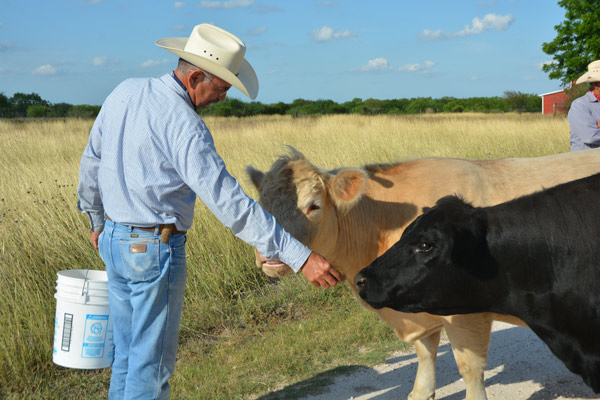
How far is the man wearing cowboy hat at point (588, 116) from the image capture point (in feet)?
20.2

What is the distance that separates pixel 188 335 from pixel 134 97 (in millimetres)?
3429

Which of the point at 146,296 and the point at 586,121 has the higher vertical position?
the point at 586,121

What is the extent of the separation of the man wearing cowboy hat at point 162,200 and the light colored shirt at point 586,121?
455 centimetres

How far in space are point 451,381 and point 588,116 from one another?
11.3 ft

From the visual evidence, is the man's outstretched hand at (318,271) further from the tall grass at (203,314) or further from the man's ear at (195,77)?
the tall grass at (203,314)

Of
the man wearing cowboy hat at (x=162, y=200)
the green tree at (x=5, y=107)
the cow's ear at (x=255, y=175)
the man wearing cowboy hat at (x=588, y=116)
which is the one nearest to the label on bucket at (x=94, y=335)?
the man wearing cowboy hat at (x=162, y=200)

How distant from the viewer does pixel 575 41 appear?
3647 centimetres

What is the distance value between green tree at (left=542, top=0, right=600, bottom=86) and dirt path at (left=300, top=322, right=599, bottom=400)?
34035 millimetres

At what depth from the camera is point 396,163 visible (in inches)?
172

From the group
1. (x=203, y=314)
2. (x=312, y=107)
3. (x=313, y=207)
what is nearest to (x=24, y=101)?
(x=312, y=107)

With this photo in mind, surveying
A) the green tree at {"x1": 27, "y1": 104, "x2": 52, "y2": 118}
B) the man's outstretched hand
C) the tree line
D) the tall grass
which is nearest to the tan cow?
the tall grass

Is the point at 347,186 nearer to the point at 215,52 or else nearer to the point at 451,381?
the point at 215,52

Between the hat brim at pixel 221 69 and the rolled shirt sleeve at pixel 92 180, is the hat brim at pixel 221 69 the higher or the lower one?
the higher one

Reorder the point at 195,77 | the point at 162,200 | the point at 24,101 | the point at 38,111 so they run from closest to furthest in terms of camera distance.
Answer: the point at 162,200
the point at 195,77
the point at 38,111
the point at 24,101
